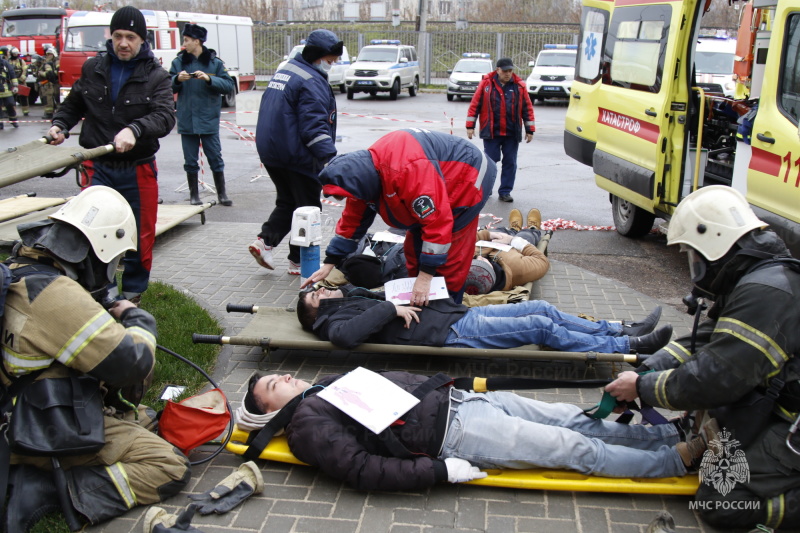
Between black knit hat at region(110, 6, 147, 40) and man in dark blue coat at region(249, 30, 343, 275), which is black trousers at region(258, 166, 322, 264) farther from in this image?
black knit hat at region(110, 6, 147, 40)

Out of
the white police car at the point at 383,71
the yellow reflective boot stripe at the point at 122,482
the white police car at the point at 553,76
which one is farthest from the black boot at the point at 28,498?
the white police car at the point at 383,71

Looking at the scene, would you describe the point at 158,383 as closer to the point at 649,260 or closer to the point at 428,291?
the point at 428,291

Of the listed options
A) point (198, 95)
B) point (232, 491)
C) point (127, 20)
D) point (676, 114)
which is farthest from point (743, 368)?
point (198, 95)

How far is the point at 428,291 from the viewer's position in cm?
463

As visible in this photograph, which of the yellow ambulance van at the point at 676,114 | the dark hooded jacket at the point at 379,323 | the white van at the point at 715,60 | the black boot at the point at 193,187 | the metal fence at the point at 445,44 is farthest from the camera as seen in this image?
the metal fence at the point at 445,44

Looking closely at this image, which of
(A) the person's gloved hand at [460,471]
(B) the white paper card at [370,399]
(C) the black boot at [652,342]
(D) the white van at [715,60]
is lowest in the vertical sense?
(A) the person's gloved hand at [460,471]

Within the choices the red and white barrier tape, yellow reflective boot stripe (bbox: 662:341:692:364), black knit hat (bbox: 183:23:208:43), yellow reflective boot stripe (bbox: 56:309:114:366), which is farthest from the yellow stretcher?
black knit hat (bbox: 183:23:208:43)

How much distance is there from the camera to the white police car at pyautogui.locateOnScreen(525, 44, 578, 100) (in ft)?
76.2

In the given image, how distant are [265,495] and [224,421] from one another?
1.67 feet

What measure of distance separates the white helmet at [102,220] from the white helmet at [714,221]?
96.7 inches

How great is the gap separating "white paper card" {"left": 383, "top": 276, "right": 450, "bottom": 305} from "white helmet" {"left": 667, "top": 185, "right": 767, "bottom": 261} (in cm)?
181

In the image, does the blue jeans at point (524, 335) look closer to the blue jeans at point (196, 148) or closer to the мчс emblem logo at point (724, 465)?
the мчс emblem logo at point (724, 465)

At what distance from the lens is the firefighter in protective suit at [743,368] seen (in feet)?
9.57

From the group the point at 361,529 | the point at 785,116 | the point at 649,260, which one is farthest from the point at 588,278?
the point at 361,529
